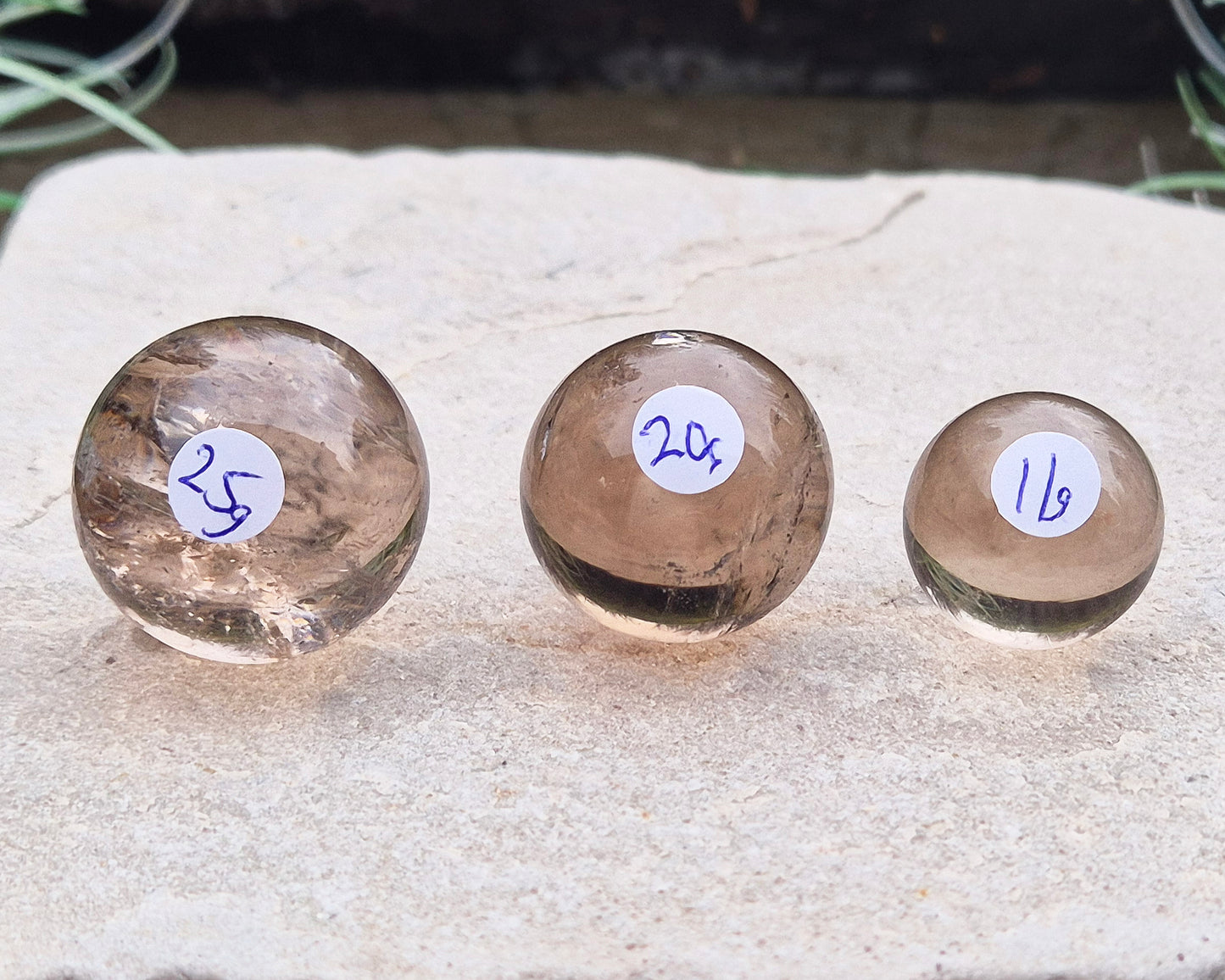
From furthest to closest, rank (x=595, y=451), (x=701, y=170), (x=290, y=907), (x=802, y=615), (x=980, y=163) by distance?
1. (x=980, y=163)
2. (x=701, y=170)
3. (x=802, y=615)
4. (x=595, y=451)
5. (x=290, y=907)

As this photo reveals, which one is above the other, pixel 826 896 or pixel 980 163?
pixel 980 163

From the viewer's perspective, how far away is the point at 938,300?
2273 millimetres

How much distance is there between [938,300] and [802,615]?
2.94 feet

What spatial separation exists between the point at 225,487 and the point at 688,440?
48 cm

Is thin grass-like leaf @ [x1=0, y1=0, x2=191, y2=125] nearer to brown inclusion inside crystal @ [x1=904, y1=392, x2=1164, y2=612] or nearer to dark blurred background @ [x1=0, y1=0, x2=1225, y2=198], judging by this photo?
dark blurred background @ [x1=0, y1=0, x2=1225, y2=198]

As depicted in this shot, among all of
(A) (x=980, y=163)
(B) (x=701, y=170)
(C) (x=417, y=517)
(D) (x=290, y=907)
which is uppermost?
(A) (x=980, y=163)

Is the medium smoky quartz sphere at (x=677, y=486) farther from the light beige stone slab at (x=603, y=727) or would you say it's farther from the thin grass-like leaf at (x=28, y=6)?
the thin grass-like leaf at (x=28, y=6)

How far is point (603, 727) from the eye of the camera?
142cm

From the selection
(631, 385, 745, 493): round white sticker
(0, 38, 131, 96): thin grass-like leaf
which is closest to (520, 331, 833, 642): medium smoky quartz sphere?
(631, 385, 745, 493): round white sticker

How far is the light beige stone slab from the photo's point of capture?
47.8 inches

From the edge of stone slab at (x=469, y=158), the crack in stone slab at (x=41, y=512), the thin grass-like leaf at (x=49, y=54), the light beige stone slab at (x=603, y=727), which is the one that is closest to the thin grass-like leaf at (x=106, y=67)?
the thin grass-like leaf at (x=49, y=54)

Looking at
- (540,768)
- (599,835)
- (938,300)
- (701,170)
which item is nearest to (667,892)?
(599,835)

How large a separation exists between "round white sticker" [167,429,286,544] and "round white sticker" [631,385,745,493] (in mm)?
385

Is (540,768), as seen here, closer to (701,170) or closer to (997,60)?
(701,170)
